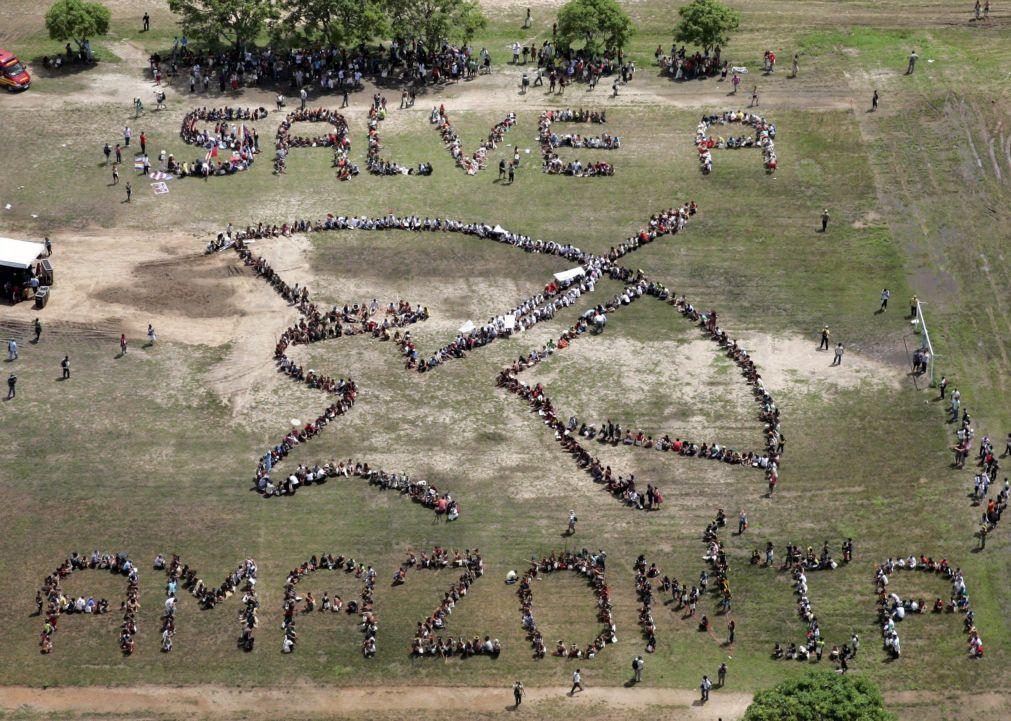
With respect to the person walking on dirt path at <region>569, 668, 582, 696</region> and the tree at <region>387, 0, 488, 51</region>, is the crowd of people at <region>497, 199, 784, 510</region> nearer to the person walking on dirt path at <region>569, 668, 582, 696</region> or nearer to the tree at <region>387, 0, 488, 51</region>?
the person walking on dirt path at <region>569, 668, 582, 696</region>

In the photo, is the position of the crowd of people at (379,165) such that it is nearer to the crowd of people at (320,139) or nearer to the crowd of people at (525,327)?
the crowd of people at (320,139)

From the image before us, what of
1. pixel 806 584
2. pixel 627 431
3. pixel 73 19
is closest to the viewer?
pixel 806 584

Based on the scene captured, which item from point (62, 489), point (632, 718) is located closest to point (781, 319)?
point (632, 718)

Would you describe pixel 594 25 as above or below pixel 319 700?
above

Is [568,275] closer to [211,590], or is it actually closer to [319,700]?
[211,590]

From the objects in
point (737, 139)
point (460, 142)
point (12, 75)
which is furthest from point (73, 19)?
point (737, 139)

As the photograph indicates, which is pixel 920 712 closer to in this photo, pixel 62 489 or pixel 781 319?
pixel 781 319
